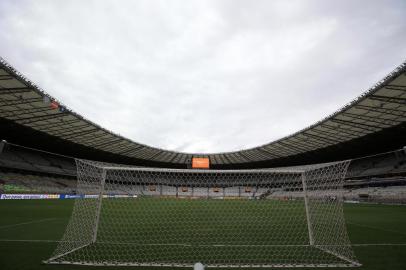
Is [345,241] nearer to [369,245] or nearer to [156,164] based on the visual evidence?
[369,245]

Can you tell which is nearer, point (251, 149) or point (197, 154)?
A: point (251, 149)

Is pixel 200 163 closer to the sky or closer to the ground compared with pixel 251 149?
closer to the ground

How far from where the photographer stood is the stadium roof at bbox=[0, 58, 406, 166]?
18.3 meters

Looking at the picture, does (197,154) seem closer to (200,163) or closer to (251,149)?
(200,163)

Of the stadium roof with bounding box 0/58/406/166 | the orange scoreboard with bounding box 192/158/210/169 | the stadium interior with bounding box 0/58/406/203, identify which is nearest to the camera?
the stadium roof with bounding box 0/58/406/166

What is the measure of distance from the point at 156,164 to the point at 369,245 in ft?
169

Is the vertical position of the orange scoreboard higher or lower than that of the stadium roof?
lower

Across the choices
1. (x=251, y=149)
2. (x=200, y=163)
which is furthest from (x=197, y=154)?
(x=251, y=149)

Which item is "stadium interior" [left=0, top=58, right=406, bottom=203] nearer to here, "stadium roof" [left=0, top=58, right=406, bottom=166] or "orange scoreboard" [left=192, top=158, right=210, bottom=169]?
"stadium roof" [left=0, top=58, right=406, bottom=166]

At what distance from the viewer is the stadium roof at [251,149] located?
1834cm

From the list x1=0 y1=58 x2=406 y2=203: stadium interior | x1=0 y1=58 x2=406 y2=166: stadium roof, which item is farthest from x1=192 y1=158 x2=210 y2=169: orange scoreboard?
x1=0 y1=58 x2=406 y2=166: stadium roof

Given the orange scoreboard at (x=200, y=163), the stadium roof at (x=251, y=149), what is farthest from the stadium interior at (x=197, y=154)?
the orange scoreboard at (x=200, y=163)

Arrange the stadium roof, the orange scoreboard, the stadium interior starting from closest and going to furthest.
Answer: the stadium roof, the stadium interior, the orange scoreboard

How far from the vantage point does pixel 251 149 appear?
41.2 meters
